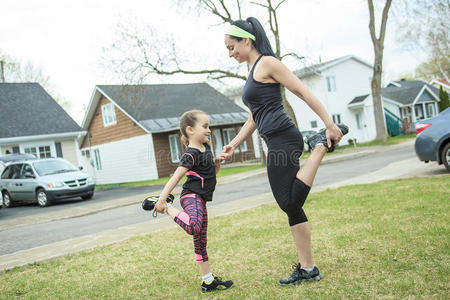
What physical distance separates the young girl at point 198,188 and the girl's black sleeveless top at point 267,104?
0.49 m

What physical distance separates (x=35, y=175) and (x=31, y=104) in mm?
12150

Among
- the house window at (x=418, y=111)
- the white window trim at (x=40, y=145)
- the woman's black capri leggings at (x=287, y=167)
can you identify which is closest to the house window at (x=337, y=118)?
the house window at (x=418, y=111)

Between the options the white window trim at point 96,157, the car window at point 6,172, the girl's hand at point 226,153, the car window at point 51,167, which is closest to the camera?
the girl's hand at point 226,153

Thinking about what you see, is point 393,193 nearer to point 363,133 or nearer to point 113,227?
point 113,227

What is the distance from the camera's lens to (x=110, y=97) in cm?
2745

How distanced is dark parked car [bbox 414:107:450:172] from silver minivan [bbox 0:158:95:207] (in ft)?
39.8

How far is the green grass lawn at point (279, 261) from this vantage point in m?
3.15

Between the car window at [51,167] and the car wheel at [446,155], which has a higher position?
the car window at [51,167]

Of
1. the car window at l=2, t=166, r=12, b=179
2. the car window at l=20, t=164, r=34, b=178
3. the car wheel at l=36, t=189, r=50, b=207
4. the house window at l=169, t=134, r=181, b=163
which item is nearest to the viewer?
the car wheel at l=36, t=189, r=50, b=207

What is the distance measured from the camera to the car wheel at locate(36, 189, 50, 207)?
15.6 metres

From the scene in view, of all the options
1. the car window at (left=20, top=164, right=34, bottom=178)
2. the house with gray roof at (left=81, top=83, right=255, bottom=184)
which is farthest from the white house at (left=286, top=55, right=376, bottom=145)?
the car window at (left=20, top=164, right=34, bottom=178)

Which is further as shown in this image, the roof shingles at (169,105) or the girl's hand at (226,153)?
the roof shingles at (169,105)

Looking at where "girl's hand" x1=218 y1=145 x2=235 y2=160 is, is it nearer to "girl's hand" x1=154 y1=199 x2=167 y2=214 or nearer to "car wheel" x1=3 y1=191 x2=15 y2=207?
"girl's hand" x1=154 y1=199 x2=167 y2=214

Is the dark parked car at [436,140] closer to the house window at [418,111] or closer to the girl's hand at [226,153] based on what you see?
the girl's hand at [226,153]
